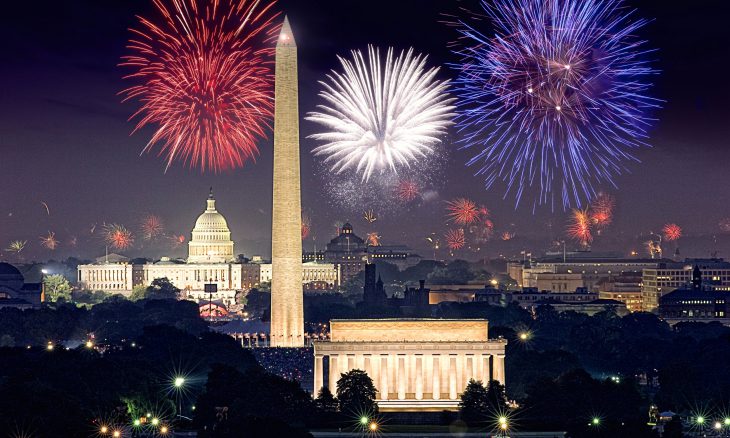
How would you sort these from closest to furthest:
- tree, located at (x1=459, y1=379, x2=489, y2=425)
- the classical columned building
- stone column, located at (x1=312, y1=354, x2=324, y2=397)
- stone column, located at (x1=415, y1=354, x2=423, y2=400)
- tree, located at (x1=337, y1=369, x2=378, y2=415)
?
tree, located at (x1=459, y1=379, x2=489, y2=425) → tree, located at (x1=337, y1=369, x2=378, y2=415) → stone column, located at (x1=415, y1=354, x2=423, y2=400) → the classical columned building → stone column, located at (x1=312, y1=354, x2=324, y2=397)

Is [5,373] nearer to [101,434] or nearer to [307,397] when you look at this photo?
[307,397]

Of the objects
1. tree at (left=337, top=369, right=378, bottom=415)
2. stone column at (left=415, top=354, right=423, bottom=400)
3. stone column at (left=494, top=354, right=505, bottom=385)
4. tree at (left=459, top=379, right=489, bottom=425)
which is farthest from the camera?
stone column at (left=494, top=354, right=505, bottom=385)

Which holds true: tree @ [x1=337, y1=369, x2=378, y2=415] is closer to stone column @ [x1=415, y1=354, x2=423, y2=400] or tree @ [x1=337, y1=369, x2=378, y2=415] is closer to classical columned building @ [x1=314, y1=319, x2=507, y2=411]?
stone column @ [x1=415, y1=354, x2=423, y2=400]

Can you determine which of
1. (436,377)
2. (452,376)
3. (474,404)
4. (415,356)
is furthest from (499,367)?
(474,404)

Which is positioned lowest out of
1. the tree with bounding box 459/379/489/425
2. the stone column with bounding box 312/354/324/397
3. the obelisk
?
the tree with bounding box 459/379/489/425

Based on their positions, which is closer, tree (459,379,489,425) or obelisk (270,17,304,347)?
tree (459,379,489,425)

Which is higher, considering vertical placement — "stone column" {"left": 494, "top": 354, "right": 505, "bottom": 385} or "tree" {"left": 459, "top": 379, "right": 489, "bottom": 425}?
→ "stone column" {"left": 494, "top": 354, "right": 505, "bottom": 385}

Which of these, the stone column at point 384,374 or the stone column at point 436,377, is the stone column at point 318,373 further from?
the stone column at point 436,377

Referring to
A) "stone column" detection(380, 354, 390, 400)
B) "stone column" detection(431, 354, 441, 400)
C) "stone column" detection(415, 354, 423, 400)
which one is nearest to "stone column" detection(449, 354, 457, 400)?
"stone column" detection(431, 354, 441, 400)
